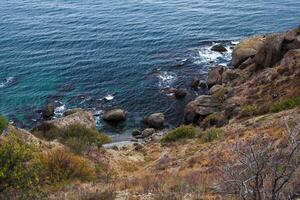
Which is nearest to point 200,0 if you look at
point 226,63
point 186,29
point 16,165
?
point 186,29

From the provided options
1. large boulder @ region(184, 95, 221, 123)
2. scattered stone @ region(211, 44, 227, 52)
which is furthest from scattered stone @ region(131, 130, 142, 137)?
scattered stone @ region(211, 44, 227, 52)

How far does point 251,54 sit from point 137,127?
2765 cm

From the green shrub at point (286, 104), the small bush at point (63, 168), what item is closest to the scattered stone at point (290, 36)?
the green shrub at point (286, 104)

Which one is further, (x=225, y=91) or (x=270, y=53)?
(x=270, y=53)

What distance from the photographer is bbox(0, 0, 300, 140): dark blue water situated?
69.6 meters

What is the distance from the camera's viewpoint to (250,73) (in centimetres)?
6806

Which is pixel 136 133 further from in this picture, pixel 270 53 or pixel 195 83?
pixel 270 53

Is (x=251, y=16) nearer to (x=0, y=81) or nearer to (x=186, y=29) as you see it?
(x=186, y=29)

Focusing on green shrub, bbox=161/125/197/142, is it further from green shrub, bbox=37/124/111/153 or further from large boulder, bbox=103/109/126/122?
large boulder, bbox=103/109/126/122

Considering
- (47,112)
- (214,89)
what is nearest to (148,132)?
(214,89)

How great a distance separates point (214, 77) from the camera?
71.8 meters

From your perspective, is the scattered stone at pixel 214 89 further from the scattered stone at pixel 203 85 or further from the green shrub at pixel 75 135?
the green shrub at pixel 75 135

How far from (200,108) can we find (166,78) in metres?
15.3

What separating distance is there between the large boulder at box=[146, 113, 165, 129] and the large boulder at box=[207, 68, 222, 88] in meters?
12.7
